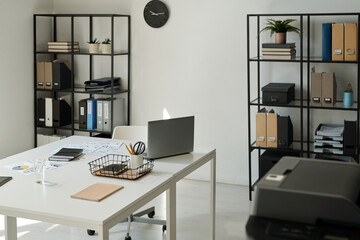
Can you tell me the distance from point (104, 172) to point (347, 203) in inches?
72.5

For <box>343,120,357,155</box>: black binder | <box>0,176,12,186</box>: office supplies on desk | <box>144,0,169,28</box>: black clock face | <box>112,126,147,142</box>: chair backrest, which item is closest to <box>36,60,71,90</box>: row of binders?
<box>144,0,169,28</box>: black clock face

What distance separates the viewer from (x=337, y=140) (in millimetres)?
4660

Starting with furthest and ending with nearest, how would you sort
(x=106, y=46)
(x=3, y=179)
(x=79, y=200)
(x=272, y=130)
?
(x=106, y=46), (x=272, y=130), (x=3, y=179), (x=79, y=200)

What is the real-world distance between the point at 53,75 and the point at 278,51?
8.16 ft

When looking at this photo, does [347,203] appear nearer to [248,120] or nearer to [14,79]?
[248,120]

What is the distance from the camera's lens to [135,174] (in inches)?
123

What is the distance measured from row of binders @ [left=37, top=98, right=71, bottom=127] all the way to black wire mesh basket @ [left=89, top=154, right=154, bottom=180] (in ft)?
8.59

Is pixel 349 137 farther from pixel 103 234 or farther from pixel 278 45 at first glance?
pixel 103 234

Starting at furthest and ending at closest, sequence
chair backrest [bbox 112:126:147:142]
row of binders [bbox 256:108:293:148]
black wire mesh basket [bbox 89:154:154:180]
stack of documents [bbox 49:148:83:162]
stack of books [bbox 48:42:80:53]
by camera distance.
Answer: stack of books [bbox 48:42:80:53]
row of binders [bbox 256:108:293:148]
chair backrest [bbox 112:126:147:142]
stack of documents [bbox 49:148:83:162]
black wire mesh basket [bbox 89:154:154:180]

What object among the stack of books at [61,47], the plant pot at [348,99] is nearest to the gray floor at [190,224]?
the plant pot at [348,99]

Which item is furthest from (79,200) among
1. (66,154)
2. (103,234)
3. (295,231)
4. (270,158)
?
(270,158)

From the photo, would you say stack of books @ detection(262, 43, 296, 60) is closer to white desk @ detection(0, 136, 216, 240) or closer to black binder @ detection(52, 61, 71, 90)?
white desk @ detection(0, 136, 216, 240)

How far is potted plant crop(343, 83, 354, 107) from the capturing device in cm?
465

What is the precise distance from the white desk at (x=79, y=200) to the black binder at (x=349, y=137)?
1.55 meters
